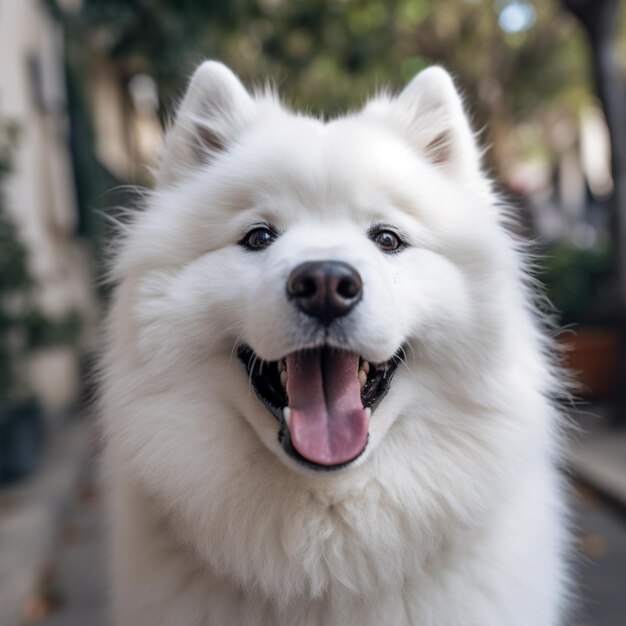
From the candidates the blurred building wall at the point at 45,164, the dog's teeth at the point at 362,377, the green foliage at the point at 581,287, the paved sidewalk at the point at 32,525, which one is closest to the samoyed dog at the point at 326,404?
the dog's teeth at the point at 362,377

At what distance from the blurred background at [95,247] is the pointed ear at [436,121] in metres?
0.51

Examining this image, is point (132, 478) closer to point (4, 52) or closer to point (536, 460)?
point (536, 460)

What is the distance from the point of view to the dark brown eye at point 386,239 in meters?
2.27

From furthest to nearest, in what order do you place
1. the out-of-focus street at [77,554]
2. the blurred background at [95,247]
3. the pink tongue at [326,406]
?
the blurred background at [95,247], the out-of-focus street at [77,554], the pink tongue at [326,406]

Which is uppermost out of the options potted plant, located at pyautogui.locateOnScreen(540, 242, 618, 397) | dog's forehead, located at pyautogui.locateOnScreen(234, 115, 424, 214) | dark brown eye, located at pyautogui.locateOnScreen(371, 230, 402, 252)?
dog's forehead, located at pyautogui.locateOnScreen(234, 115, 424, 214)

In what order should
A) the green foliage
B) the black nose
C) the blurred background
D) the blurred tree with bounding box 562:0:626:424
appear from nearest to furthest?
the black nose, the blurred background, the blurred tree with bounding box 562:0:626:424, the green foliage

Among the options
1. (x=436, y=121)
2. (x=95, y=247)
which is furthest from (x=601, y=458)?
(x=95, y=247)

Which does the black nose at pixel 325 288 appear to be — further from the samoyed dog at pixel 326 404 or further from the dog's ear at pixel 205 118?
the dog's ear at pixel 205 118

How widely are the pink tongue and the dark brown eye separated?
38 centimetres

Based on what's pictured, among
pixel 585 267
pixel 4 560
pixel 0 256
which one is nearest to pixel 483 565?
pixel 4 560

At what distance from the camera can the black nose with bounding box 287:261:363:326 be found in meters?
1.90

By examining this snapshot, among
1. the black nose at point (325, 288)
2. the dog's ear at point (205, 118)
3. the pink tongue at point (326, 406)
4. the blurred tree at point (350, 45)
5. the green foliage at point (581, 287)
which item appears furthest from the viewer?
the green foliage at point (581, 287)

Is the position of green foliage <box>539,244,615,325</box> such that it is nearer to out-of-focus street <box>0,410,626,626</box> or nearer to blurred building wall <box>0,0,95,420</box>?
out-of-focus street <box>0,410,626,626</box>

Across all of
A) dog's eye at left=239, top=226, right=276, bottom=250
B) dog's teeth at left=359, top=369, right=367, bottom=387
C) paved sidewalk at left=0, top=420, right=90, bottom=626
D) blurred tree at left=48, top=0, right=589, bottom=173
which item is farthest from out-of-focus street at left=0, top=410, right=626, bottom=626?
blurred tree at left=48, top=0, right=589, bottom=173
